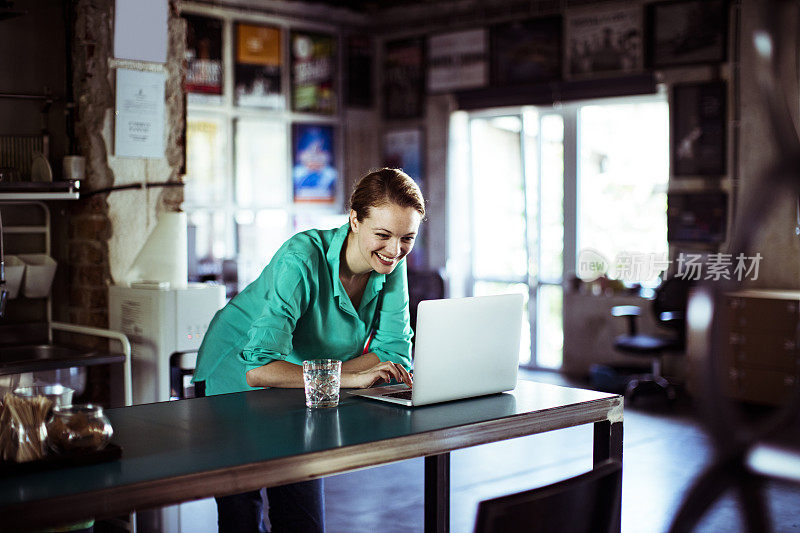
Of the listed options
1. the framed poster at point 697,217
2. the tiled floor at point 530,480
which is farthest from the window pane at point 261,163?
the tiled floor at point 530,480

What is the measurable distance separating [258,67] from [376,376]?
625cm

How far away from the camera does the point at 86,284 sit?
13.3ft

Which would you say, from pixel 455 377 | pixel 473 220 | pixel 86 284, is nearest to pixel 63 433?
pixel 455 377

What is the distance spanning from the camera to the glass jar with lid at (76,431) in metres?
1.73

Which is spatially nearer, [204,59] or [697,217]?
[697,217]

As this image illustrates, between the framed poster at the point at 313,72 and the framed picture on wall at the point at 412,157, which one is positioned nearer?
the framed poster at the point at 313,72

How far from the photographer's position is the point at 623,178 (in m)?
7.55

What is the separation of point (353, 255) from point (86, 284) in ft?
6.26

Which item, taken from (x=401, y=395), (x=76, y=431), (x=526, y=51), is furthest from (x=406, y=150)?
(x=76, y=431)

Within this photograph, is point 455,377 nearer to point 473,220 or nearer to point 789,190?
point 789,190

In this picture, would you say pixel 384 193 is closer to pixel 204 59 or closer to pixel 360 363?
pixel 360 363

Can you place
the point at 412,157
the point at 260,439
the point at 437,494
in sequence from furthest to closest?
the point at 412,157, the point at 437,494, the point at 260,439

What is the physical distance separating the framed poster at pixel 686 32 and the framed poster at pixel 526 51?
2.95 ft

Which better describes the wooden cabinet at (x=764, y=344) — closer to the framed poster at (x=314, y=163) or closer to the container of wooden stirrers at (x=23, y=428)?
the framed poster at (x=314, y=163)
